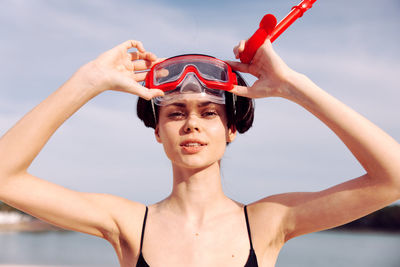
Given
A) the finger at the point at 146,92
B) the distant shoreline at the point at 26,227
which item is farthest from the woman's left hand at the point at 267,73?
the distant shoreline at the point at 26,227

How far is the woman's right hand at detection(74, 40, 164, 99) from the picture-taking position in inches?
97.2

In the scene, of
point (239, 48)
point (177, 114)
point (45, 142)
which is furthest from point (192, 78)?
point (45, 142)

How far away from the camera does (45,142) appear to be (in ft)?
7.95

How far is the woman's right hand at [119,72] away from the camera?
2469 mm

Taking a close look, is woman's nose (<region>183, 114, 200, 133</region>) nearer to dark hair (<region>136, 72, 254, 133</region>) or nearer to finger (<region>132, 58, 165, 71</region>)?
dark hair (<region>136, 72, 254, 133</region>)

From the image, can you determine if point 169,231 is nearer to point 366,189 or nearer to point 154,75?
point 154,75

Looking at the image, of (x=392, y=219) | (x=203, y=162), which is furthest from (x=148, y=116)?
(x=392, y=219)

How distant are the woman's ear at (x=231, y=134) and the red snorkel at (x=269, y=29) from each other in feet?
1.63

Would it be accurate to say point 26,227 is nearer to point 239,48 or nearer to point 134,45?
point 134,45

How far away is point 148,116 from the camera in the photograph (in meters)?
3.09

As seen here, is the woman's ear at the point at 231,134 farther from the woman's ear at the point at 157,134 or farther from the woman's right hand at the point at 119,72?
the woman's right hand at the point at 119,72

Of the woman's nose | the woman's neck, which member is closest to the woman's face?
the woman's nose

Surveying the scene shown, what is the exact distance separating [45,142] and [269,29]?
1.45 metres

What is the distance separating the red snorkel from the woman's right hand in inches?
23.1
